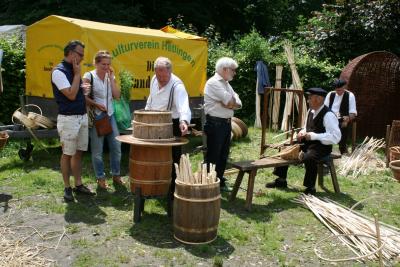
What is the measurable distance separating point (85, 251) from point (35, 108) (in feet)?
15.9

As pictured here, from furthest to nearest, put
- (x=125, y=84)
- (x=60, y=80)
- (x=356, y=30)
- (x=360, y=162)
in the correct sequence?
(x=356, y=30), (x=360, y=162), (x=125, y=84), (x=60, y=80)

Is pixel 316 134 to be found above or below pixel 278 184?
above

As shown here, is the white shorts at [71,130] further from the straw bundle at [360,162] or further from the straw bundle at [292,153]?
the straw bundle at [360,162]

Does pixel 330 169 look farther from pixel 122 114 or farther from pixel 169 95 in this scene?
pixel 122 114

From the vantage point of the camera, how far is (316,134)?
242 inches

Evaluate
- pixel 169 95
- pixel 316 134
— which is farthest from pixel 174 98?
pixel 316 134

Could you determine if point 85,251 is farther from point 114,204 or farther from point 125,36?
point 125,36

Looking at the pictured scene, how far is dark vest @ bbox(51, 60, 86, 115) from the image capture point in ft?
17.6

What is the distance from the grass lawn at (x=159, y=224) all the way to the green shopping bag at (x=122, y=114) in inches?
37.4

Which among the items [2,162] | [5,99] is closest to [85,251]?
[2,162]

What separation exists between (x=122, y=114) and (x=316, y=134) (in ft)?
11.0

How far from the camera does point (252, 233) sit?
16.6 ft

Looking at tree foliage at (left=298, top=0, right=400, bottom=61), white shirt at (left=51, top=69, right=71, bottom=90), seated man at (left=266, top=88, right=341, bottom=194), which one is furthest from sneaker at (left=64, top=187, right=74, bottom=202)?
tree foliage at (left=298, top=0, right=400, bottom=61)

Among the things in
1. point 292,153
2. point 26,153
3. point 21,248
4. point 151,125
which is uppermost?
point 151,125
